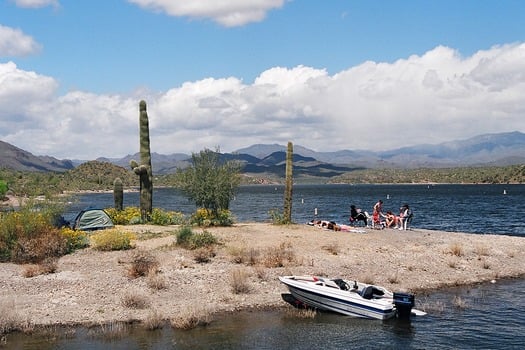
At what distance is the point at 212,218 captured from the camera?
116 ft

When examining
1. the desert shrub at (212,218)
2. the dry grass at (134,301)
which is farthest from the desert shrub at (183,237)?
the desert shrub at (212,218)

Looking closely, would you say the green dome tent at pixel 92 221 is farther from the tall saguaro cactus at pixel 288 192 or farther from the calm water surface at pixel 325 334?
the calm water surface at pixel 325 334

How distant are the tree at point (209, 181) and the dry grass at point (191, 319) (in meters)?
16.5

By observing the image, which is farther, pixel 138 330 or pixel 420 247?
pixel 420 247

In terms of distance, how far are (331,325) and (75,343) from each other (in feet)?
26.9

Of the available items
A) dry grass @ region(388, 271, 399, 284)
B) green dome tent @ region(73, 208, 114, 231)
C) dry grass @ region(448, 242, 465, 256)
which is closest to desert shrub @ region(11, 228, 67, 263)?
green dome tent @ region(73, 208, 114, 231)

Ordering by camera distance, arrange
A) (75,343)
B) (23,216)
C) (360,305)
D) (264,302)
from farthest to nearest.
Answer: (23,216), (264,302), (360,305), (75,343)

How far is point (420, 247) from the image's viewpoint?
29.2 m

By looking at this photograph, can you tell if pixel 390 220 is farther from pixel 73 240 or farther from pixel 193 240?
pixel 73 240

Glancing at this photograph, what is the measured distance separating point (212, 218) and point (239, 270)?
13.1 metres

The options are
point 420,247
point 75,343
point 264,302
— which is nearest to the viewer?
point 75,343

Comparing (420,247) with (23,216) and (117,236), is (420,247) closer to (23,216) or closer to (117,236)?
(117,236)

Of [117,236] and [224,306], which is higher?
[117,236]

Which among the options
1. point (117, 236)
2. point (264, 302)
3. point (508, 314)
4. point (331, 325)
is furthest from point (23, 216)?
point (508, 314)
